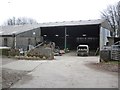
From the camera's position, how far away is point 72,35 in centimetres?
5972

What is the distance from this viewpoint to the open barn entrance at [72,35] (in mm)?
57162

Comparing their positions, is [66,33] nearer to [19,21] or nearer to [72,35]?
[72,35]

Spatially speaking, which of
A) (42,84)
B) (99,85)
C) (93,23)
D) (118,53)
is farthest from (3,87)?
(93,23)

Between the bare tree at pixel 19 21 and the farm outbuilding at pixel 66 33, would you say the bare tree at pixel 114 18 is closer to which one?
the farm outbuilding at pixel 66 33

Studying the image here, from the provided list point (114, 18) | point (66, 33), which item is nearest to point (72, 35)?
point (66, 33)

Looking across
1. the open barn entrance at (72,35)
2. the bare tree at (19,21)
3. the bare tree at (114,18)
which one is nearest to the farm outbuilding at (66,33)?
the open barn entrance at (72,35)

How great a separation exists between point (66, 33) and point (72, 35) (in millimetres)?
1553

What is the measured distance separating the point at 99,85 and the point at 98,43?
44.9 m

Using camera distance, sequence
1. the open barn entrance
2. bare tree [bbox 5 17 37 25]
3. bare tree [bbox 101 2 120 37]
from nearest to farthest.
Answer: the open barn entrance < bare tree [bbox 101 2 120 37] < bare tree [bbox 5 17 37 25]

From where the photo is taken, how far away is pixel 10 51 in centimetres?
3306

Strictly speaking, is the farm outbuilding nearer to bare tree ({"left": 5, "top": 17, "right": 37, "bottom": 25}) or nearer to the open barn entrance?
the open barn entrance

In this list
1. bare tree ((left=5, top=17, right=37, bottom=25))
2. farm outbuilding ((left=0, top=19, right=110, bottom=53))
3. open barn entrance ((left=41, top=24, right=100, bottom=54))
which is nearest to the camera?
farm outbuilding ((left=0, top=19, right=110, bottom=53))

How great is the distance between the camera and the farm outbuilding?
5197 cm

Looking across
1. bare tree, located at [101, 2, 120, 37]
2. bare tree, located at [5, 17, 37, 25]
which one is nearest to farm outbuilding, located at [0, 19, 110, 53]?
Answer: bare tree, located at [101, 2, 120, 37]
